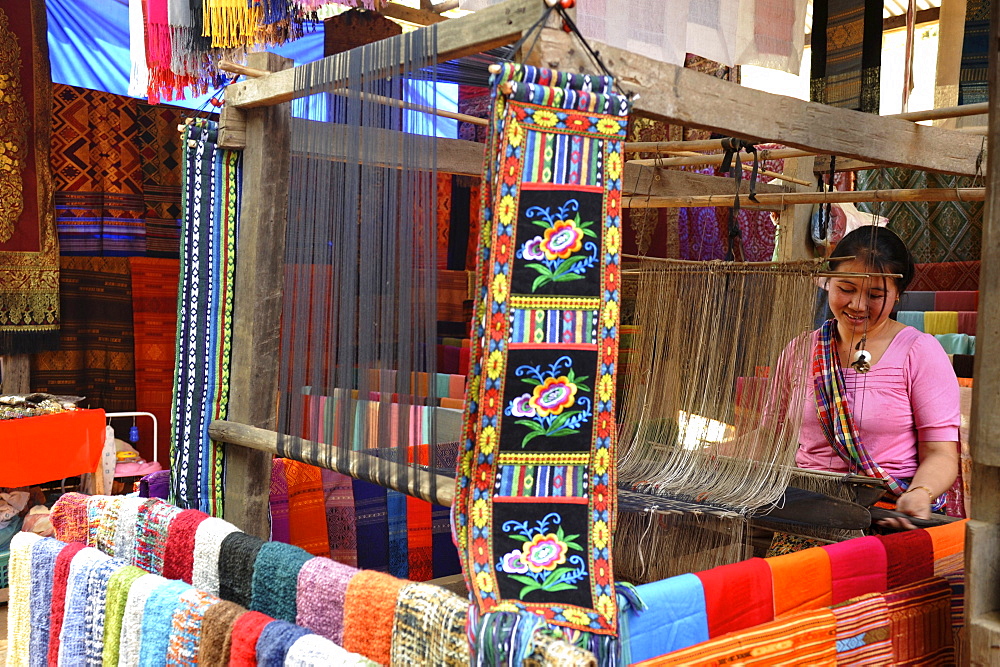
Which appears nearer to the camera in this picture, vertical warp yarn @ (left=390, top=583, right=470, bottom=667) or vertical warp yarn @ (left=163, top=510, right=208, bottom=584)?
vertical warp yarn @ (left=390, top=583, right=470, bottom=667)

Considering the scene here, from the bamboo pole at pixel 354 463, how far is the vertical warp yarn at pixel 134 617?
499mm

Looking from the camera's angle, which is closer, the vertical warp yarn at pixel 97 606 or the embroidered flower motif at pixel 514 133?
the embroidered flower motif at pixel 514 133

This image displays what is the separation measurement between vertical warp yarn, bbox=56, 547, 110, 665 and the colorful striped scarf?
2400 millimetres

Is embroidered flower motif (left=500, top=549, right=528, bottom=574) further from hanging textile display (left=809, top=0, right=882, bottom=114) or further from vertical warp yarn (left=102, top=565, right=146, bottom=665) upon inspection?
hanging textile display (left=809, top=0, right=882, bottom=114)

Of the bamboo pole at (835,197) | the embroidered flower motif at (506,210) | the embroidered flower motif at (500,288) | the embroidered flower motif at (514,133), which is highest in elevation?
A: the bamboo pole at (835,197)

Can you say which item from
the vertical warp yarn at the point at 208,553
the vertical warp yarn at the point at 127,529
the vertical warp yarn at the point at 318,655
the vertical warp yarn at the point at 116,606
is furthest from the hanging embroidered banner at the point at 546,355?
the vertical warp yarn at the point at 127,529

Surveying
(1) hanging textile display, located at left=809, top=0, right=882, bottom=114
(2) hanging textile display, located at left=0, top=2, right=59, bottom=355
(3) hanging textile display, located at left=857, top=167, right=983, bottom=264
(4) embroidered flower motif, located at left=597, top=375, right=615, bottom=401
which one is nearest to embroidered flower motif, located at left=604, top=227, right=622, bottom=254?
(4) embroidered flower motif, located at left=597, top=375, right=615, bottom=401

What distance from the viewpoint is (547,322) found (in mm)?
1701

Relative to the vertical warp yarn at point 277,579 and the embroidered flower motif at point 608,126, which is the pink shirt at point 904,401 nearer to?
the embroidered flower motif at point 608,126

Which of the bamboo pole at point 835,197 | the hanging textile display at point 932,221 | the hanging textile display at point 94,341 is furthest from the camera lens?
the hanging textile display at point 932,221

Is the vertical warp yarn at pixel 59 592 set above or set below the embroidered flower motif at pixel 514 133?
below

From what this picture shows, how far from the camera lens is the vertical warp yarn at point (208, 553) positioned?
2.02 meters

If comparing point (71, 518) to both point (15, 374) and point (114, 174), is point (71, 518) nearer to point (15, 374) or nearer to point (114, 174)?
point (15, 374)

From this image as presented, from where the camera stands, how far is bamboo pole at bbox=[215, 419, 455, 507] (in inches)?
79.7
